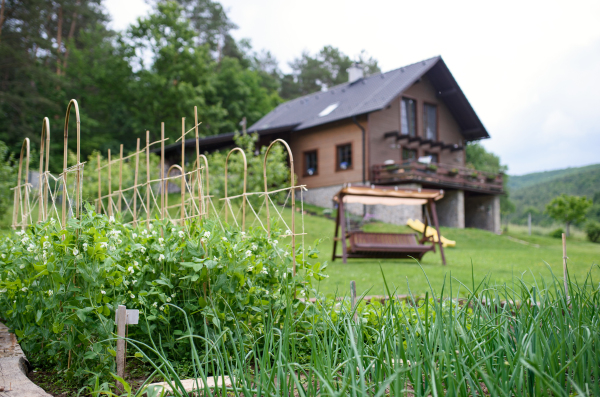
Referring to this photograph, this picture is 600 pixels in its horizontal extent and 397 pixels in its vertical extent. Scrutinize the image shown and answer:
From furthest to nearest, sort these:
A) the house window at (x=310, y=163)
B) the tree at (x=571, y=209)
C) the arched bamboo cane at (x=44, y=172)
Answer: the tree at (x=571, y=209), the house window at (x=310, y=163), the arched bamboo cane at (x=44, y=172)

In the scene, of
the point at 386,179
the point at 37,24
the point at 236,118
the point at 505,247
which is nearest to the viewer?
the point at 505,247

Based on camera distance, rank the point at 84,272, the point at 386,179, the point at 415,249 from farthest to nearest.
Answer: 1. the point at 386,179
2. the point at 415,249
3. the point at 84,272

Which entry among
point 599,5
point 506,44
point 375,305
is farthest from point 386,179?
point 375,305

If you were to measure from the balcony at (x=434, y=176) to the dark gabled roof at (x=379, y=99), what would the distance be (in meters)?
2.42

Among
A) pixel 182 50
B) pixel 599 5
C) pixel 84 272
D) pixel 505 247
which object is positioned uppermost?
pixel 182 50

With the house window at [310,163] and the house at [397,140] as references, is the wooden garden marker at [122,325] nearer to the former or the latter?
the house at [397,140]

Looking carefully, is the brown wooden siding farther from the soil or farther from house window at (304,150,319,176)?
the soil

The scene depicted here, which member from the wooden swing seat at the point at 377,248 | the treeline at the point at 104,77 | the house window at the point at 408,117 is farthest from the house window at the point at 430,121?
the wooden swing seat at the point at 377,248

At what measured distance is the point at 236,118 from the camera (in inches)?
1106

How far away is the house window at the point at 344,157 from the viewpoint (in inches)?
737

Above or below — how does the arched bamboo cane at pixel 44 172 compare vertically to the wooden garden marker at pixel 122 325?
→ above

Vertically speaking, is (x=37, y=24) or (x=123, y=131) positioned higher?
(x=37, y=24)

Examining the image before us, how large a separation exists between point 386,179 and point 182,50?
47.9ft

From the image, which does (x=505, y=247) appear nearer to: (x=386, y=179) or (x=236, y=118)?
(x=386, y=179)
